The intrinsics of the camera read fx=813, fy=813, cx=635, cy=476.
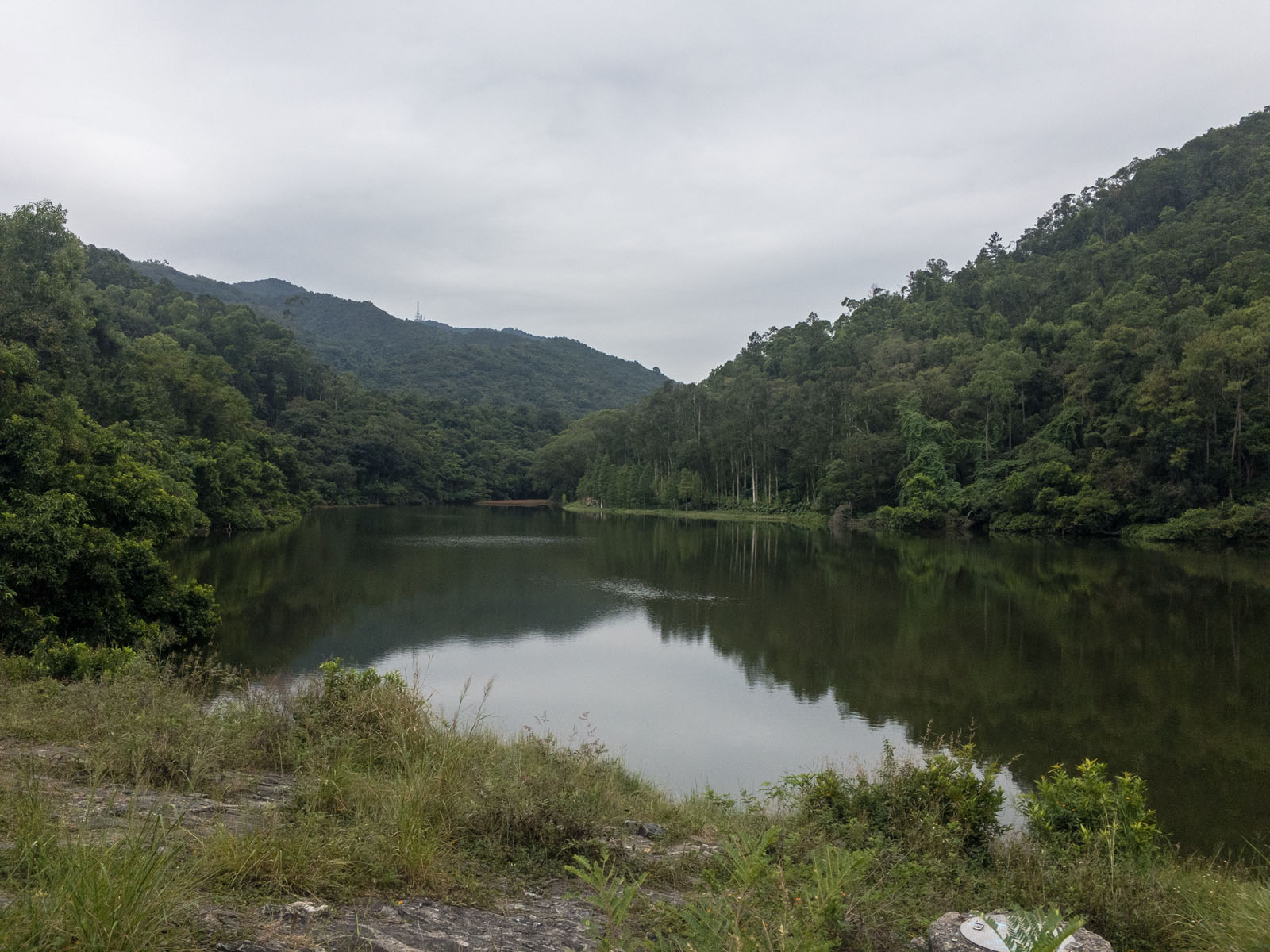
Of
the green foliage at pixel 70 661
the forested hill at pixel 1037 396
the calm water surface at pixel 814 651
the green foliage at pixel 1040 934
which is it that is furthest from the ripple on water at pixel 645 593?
the forested hill at pixel 1037 396

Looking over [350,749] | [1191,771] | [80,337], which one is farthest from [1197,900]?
[80,337]

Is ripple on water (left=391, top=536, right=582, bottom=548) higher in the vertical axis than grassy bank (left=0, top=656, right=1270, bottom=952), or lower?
lower

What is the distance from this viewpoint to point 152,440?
102 feet

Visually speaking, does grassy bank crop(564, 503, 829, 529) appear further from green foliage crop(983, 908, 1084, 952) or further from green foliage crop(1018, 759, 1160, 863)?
green foliage crop(983, 908, 1084, 952)

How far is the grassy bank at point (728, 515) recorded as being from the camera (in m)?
54.7

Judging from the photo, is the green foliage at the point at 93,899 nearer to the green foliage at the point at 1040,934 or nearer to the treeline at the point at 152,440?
the green foliage at the point at 1040,934

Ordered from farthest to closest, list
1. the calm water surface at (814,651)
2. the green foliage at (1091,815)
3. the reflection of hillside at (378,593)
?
the reflection of hillside at (378,593) → the calm water surface at (814,651) → the green foliage at (1091,815)

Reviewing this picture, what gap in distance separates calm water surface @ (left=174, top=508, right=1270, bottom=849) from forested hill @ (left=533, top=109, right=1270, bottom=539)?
10.4m

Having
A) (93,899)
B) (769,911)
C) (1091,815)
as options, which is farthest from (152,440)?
(769,911)

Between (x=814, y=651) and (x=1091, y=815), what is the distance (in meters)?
9.87

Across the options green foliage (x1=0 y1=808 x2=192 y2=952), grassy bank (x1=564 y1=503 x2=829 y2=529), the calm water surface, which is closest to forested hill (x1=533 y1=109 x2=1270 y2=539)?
grassy bank (x1=564 y1=503 x2=829 y2=529)

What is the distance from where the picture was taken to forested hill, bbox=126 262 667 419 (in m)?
135

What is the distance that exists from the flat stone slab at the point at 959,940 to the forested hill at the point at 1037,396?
38.9m

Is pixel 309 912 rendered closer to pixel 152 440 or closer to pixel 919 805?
pixel 919 805
